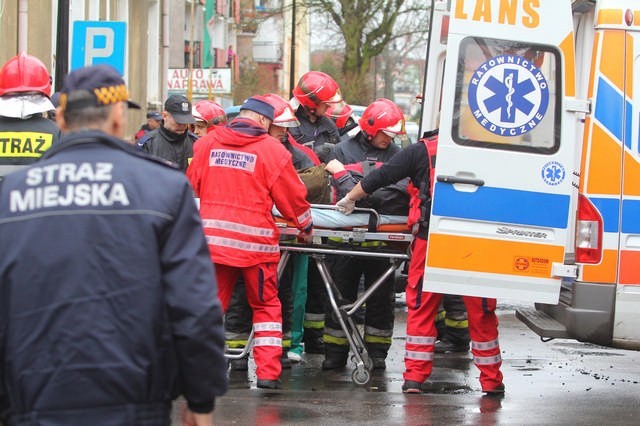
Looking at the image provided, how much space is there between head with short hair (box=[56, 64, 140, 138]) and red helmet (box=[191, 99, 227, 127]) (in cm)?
710

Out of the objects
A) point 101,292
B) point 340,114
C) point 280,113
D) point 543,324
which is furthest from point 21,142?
point 340,114

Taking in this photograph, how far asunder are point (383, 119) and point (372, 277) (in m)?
1.16

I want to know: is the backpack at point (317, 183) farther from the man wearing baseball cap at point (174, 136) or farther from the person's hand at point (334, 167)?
the man wearing baseball cap at point (174, 136)

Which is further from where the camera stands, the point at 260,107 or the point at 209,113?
the point at 209,113

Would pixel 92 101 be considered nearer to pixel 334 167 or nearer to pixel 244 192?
pixel 244 192

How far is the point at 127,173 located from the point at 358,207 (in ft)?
16.7

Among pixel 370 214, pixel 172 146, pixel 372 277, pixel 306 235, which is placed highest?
pixel 172 146

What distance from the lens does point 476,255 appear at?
22.3 ft

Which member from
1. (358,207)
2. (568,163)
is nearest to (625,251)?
(568,163)

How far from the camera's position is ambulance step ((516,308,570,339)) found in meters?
6.82

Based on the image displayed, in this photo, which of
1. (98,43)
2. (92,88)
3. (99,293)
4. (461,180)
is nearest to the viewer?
(99,293)

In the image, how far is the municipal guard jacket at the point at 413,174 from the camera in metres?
7.36

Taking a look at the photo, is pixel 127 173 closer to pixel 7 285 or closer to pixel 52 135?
pixel 7 285

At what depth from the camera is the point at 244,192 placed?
7.16m
